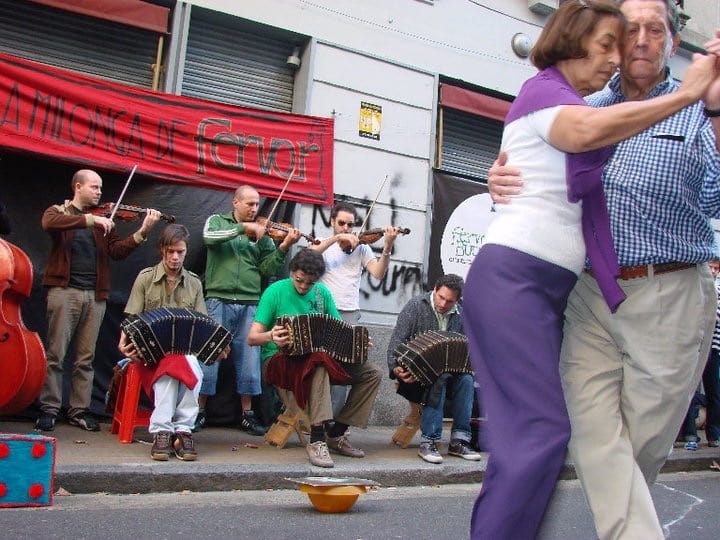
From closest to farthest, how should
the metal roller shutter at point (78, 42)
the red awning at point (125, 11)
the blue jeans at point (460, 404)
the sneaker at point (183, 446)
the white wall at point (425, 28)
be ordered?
the sneaker at point (183, 446), the blue jeans at point (460, 404), the metal roller shutter at point (78, 42), the red awning at point (125, 11), the white wall at point (425, 28)

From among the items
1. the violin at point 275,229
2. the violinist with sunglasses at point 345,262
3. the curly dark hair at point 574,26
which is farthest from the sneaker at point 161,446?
the curly dark hair at point 574,26

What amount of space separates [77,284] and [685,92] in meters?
5.60

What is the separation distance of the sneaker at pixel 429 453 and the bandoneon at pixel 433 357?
0.47 metres

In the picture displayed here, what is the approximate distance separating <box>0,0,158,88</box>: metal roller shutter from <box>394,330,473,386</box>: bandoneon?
378 cm

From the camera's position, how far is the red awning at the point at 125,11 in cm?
818

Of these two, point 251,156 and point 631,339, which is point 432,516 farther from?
point 251,156

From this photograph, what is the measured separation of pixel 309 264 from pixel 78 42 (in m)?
3.34

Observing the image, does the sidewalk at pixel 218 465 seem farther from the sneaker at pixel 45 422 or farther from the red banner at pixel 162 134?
the red banner at pixel 162 134

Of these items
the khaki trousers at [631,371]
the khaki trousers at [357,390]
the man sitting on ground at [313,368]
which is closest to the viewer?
the khaki trousers at [631,371]

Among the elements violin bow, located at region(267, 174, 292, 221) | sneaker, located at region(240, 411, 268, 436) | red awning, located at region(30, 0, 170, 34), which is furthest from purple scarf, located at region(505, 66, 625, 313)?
red awning, located at region(30, 0, 170, 34)

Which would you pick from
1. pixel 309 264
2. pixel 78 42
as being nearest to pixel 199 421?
pixel 309 264

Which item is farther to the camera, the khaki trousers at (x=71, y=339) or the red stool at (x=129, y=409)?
the khaki trousers at (x=71, y=339)

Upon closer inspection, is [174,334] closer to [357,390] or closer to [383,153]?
[357,390]

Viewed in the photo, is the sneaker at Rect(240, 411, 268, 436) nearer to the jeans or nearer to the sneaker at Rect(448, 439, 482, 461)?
the jeans
